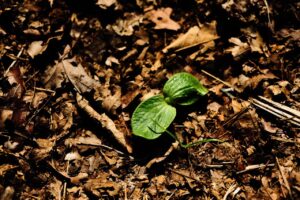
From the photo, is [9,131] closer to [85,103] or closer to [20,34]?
[85,103]

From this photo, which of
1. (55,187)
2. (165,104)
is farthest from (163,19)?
(55,187)

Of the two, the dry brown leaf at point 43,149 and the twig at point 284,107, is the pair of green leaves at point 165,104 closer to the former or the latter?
the twig at point 284,107

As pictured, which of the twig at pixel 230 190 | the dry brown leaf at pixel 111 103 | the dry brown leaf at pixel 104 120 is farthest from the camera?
the dry brown leaf at pixel 111 103

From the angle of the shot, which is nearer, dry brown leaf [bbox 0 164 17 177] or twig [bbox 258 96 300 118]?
dry brown leaf [bbox 0 164 17 177]

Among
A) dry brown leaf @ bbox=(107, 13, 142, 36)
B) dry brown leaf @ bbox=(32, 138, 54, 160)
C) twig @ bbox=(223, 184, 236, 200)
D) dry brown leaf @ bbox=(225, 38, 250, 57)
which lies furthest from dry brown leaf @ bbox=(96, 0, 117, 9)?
twig @ bbox=(223, 184, 236, 200)

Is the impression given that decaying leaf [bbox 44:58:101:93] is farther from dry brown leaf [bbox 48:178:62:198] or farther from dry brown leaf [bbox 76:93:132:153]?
dry brown leaf [bbox 48:178:62:198]

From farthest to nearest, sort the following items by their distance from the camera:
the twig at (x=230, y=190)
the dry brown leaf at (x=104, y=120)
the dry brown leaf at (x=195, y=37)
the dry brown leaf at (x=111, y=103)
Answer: the dry brown leaf at (x=195, y=37) < the dry brown leaf at (x=111, y=103) < the dry brown leaf at (x=104, y=120) < the twig at (x=230, y=190)

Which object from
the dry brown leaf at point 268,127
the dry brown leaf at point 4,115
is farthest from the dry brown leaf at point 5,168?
the dry brown leaf at point 268,127

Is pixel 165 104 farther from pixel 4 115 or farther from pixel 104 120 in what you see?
pixel 4 115

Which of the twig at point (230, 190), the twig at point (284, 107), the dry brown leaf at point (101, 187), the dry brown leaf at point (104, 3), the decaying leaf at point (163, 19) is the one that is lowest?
the dry brown leaf at point (101, 187)
